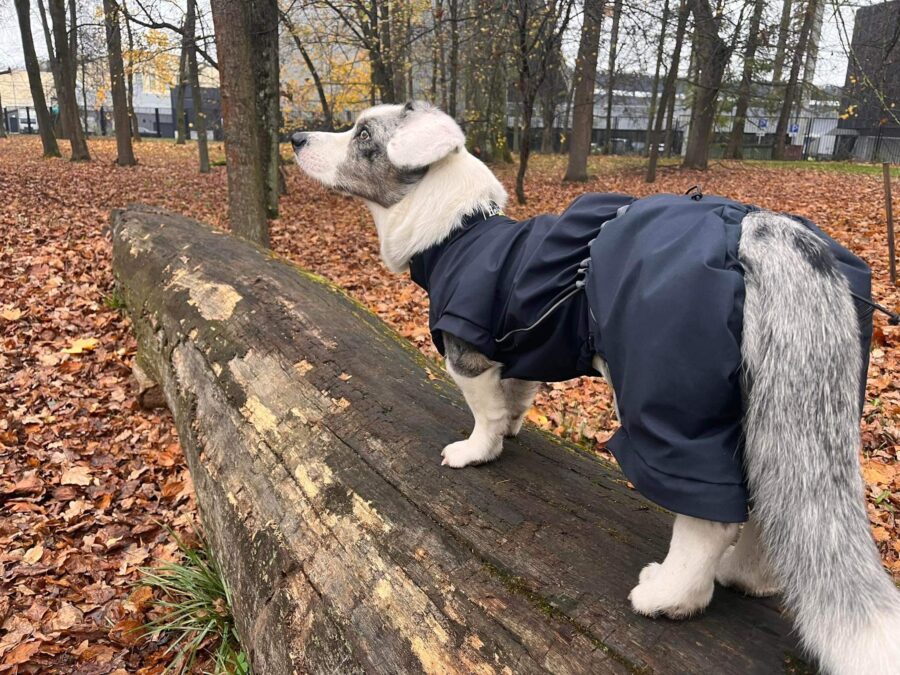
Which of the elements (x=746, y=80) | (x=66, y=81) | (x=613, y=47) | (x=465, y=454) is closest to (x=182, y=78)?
(x=66, y=81)

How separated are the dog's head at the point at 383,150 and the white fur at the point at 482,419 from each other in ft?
3.47

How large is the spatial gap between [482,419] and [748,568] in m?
1.31

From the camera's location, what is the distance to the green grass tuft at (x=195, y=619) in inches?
121

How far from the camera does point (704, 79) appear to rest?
21.9 meters

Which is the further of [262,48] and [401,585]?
[262,48]

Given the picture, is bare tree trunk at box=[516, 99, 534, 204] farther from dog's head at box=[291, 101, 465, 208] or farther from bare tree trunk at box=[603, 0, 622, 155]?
dog's head at box=[291, 101, 465, 208]

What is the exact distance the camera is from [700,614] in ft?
7.11

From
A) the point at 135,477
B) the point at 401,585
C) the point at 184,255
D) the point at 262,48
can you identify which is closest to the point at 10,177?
the point at 262,48

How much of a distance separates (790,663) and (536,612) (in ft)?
2.66

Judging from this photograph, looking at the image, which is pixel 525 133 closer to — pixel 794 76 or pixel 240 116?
pixel 240 116

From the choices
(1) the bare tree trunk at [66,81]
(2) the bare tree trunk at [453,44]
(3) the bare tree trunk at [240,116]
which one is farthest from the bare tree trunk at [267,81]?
(1) the bare tree trunk at [66,81]

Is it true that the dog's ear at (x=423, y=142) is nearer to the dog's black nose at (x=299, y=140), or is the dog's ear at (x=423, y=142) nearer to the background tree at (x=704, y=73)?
the dog's black nose at (x=299, y=140)

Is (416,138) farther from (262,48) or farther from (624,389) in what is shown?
(262,48)

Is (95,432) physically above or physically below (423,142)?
below
